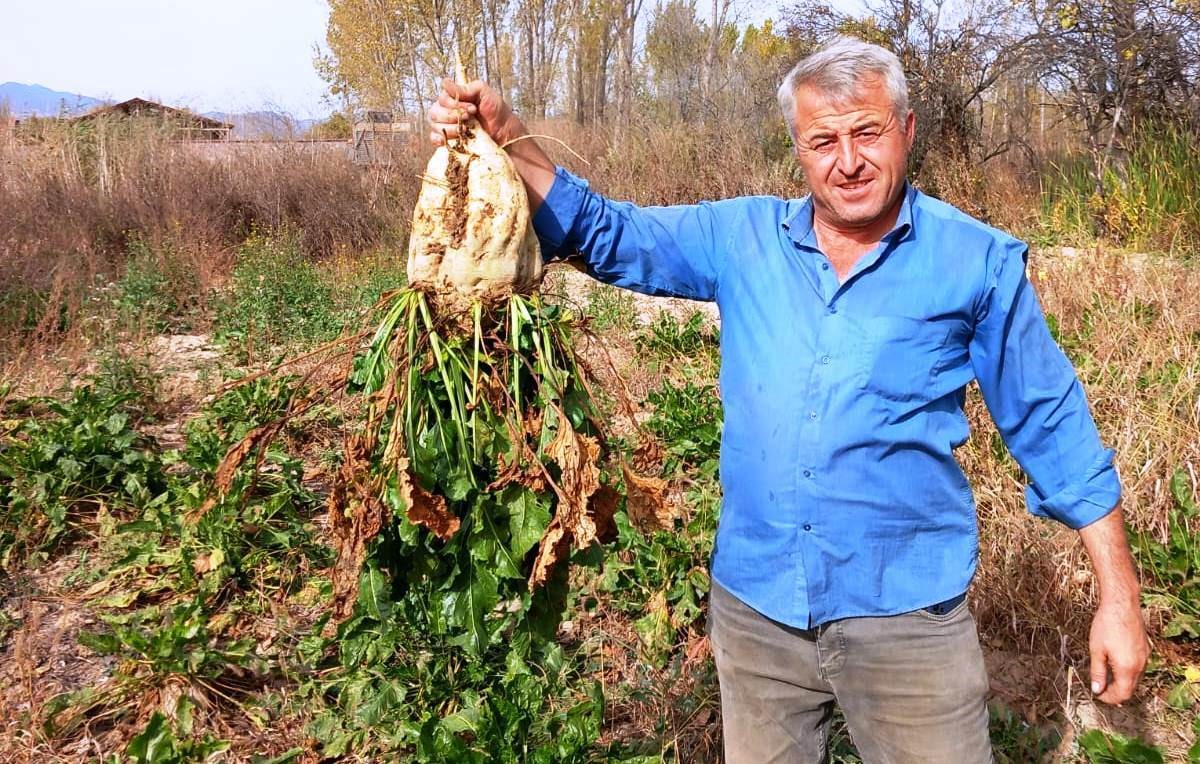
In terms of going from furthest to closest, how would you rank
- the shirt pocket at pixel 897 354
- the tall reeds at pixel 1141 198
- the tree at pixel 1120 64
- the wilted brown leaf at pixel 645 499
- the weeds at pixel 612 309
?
the tree at pixel 1120 64 < the tall reeds at pixel 1141 198 < the weeds at pixel 612 309 < the wilted brown leaf at pixel 645 499 < the shirt pocket at pixel 897 354

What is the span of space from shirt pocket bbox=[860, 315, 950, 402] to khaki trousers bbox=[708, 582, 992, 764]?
458mm

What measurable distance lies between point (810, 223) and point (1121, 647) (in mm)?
1063

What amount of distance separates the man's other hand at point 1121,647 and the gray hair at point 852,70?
1.09 meters

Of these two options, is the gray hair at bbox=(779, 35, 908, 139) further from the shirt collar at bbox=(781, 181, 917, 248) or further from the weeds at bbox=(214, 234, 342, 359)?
the weeds at bbox=(214, 234, 342, 359)

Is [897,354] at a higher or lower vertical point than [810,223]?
lower

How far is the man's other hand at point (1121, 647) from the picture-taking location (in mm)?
1721

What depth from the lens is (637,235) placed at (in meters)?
1.95

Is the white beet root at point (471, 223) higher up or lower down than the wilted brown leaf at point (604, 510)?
higher up

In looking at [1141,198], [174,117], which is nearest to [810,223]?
[1141,198]

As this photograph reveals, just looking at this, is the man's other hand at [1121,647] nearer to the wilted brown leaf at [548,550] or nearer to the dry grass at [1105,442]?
the wilted brown leaf at [548,550]

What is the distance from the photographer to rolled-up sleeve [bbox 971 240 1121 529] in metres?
1.69

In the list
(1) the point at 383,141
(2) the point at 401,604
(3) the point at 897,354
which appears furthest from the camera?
(1) the point at 383,141

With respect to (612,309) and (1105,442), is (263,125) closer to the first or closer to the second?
(612,309)

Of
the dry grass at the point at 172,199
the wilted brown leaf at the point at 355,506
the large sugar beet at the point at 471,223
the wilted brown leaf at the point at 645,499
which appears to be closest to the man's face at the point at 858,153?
the large sugar beet at the point at 471,223
